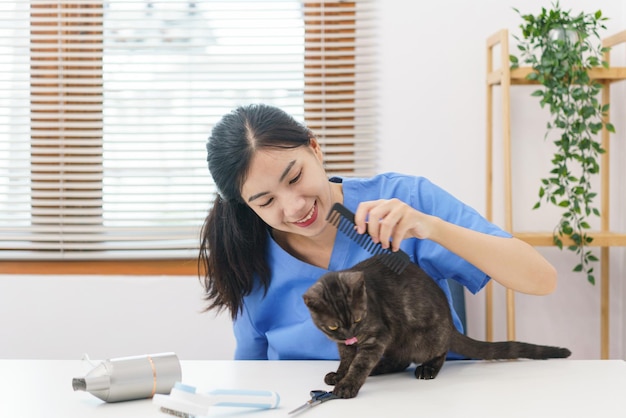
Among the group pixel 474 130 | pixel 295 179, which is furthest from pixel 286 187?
pixel 474 130

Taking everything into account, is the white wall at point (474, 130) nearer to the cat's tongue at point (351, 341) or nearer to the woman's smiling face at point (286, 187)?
the woman's smiling face at point (286, 187)

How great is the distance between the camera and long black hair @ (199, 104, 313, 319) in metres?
1.41

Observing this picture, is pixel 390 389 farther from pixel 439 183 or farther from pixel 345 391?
pixel 439 183

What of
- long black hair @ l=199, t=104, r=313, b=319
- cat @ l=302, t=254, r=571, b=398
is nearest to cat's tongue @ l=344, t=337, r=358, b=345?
cat @ l=302, t=254, r=571, b=398

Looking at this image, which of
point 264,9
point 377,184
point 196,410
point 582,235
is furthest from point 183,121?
point 196,410

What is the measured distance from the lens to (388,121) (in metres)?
2.71

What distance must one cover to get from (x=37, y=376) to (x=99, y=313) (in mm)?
1465

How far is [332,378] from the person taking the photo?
1.24 m

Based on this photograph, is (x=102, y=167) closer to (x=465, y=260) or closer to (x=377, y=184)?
(x=377, y=184)

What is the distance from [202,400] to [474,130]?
189 cm

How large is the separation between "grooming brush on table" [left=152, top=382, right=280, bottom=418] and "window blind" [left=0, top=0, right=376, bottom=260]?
1.72 metres

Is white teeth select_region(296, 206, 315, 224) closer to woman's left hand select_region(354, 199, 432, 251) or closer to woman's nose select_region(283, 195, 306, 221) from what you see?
woman's nose select_region(283, 195, 306, 221)

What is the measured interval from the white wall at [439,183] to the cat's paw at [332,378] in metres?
1.55

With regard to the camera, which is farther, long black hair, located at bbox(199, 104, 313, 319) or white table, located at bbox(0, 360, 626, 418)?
long black hair, located at bbox(199, 104, 313, 319)
